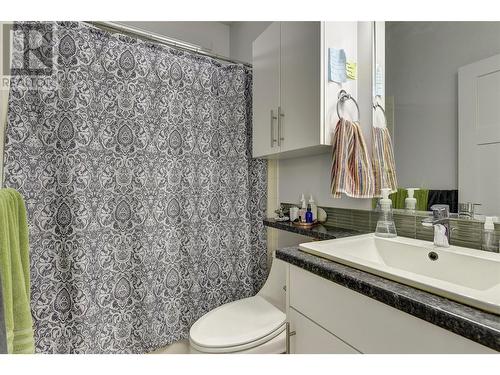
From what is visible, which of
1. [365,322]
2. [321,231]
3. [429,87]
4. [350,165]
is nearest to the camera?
[365,322]

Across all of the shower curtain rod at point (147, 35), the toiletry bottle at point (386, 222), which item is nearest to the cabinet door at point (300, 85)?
the toiletry bottle at point (386, 222)

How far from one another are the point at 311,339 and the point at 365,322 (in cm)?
24

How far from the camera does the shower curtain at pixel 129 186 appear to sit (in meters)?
1.21

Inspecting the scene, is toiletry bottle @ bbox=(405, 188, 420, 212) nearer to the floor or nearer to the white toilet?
the white toilet

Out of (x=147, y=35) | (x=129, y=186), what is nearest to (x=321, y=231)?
(x=129, y=186)

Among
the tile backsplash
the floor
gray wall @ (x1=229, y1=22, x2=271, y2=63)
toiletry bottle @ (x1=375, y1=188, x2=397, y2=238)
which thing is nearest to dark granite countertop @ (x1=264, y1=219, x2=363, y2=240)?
the tile backsplash

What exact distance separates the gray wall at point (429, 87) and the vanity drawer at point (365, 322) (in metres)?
0.63

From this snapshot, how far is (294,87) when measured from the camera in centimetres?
134

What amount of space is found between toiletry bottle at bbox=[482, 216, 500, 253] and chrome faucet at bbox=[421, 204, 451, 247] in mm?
102

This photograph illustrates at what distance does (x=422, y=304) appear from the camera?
56cm

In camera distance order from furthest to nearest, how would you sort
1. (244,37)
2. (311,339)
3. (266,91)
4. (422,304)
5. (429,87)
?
1. (244,37)
2. (266,91)
3. (429,87)
4. (311,339)
5. (422,304)

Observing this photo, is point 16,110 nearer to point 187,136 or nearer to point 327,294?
point 187,136

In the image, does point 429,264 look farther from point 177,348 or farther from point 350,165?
point 177,348

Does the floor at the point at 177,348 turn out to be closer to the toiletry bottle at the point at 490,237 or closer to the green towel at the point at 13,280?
the green towel at the point at 13,280
